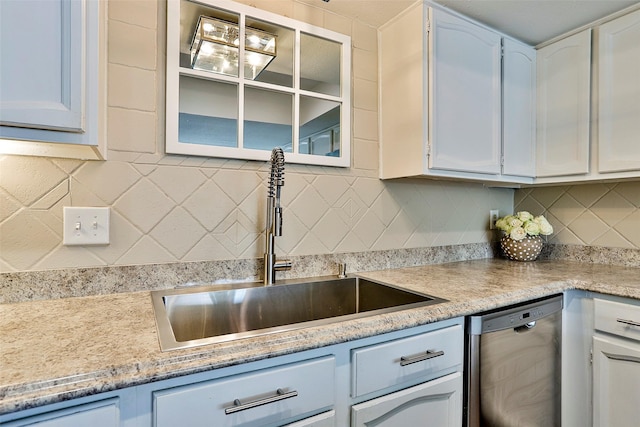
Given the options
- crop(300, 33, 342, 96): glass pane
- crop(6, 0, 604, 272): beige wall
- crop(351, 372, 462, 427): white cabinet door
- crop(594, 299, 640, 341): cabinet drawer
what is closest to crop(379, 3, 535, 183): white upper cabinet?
crop(6, 0, 604, 272): beige wall

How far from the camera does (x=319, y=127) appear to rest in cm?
154

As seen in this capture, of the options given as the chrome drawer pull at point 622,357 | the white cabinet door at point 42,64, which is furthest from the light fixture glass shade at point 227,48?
the chrome drawer pull at point 622,357

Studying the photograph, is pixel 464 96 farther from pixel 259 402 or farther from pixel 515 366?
pixel 259 402

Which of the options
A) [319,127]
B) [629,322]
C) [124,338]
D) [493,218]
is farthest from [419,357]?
[493,218]

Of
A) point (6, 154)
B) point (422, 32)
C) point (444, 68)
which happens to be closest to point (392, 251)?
point (444, 68)

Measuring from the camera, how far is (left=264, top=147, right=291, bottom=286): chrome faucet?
4.11ft

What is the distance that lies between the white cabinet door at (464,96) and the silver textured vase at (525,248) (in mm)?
509

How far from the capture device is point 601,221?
1857 millimetres

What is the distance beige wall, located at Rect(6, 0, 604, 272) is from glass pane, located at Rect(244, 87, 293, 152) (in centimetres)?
11

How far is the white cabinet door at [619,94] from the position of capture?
153 centimetres

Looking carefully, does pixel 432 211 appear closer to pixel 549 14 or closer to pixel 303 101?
pixel 303 101

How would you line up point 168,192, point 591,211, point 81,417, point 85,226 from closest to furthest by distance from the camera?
1. point 81,417
2. point 85,226
3. point 168,192
4. point 591,211

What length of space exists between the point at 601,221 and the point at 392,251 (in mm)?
1191

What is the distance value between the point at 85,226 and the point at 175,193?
0.29m
